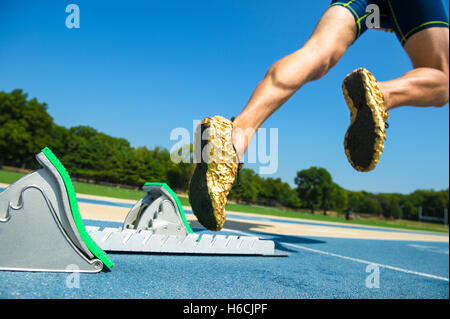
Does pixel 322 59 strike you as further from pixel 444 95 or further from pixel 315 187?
pixel 315 187

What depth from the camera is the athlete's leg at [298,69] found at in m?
1.22

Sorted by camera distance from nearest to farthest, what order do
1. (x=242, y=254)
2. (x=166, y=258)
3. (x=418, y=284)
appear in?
(x=166, y=258) → (x=418, y=284) → (x=242, y=254)

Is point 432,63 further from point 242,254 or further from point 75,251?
point 75,251

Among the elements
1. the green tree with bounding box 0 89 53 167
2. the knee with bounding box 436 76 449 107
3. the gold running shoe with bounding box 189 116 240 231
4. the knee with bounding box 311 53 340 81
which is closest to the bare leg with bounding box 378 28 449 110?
the knee with bounding box 436 76 449 107

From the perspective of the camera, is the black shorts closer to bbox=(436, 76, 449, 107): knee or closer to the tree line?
bbox=(436, 76, 449, 107): knee

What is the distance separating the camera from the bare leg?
1.33m

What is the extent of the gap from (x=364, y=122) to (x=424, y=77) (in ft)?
1.36

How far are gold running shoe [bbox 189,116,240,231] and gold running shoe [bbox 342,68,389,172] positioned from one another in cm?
52

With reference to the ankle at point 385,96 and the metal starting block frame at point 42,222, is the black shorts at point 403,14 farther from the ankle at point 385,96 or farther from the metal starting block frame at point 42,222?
the metal starting block frame at point 42,222

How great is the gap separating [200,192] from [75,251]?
2.01 feet

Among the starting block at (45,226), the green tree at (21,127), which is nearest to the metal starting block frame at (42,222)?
the starting block at (45,226)

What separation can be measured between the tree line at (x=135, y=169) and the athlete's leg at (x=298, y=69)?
254 millimetres
